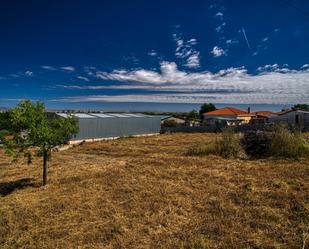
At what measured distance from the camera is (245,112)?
5944 cm

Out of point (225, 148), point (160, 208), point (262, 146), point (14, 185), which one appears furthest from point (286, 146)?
point (14, 185)

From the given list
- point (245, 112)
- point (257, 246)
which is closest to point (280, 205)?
point (257, 246)

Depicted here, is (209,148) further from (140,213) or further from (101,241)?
(101,241)

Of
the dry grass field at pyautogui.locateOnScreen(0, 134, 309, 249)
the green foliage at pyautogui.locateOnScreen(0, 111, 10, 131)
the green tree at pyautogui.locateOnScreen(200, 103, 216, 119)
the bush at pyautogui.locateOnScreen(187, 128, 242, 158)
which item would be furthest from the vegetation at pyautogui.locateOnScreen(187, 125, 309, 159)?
the green tree at pyautogui.locateOnScreen(200, 103, 216, 119)

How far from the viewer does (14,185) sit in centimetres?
756

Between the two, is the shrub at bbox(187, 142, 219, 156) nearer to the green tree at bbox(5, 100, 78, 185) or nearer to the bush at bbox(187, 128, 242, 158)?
the bush at bbox(187, 128, 242, 158)

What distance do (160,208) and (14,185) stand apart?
4.63 m

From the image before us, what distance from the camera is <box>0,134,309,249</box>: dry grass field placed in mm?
4090

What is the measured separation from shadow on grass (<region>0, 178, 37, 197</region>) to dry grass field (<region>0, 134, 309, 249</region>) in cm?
3

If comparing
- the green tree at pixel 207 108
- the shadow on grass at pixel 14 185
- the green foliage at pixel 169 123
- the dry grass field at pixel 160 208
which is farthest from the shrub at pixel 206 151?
the green tree at pixel 207 108

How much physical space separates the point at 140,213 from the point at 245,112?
58.2 metres

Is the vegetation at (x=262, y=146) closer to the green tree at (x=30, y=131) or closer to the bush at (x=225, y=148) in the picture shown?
the bush at (x=225, y=148)

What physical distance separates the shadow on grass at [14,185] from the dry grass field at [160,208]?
3 centimetres

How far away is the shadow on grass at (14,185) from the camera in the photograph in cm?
699
